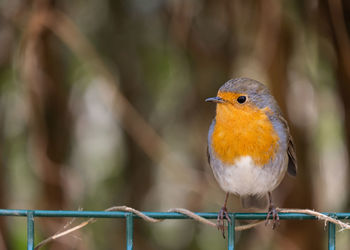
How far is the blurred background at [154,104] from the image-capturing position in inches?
123

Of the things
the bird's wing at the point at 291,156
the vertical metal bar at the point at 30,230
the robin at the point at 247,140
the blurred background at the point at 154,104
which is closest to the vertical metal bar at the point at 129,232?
the vertical metal bar at the point at 30,230

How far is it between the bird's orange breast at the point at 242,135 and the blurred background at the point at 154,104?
357 millimetres

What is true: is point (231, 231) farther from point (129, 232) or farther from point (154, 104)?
point (154, 104)

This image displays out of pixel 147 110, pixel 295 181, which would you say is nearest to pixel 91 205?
pixel 147 110

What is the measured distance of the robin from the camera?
2725 mm

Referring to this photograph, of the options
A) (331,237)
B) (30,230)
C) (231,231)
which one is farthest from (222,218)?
(30,230)

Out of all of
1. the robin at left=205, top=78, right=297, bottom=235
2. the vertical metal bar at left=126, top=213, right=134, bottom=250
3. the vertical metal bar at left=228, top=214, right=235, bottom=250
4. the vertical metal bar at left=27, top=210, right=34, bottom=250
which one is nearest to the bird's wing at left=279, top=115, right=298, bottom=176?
the robin at left=205, top=78, right=297, bottom=235

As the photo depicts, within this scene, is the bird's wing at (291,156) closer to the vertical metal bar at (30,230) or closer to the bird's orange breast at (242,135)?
the bird's orange breast at (242,135)

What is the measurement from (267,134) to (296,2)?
881 millimetres

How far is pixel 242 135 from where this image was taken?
2.71m

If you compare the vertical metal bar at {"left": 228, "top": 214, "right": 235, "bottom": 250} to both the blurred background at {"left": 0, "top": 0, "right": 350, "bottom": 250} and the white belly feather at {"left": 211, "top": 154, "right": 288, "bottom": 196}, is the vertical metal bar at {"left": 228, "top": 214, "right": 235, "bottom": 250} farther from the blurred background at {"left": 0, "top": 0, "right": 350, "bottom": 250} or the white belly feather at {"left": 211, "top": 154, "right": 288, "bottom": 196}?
the blurred background at {"left": 0, "top": 0, "right": 350, "bottom": 250}

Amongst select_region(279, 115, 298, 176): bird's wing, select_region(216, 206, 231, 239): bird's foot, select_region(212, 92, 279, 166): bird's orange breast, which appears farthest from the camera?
select_region(279, 115, 298, 176): bird's wing

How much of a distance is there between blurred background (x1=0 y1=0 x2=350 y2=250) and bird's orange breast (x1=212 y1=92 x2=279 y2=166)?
36 centimetres

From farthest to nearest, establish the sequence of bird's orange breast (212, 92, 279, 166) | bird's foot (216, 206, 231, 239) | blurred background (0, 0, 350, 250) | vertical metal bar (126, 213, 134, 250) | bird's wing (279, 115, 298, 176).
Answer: blurred background (0, 0, 350, 250) < bird's wing (279, 115, 298, 176) < bird's orange breast (212, 92, 279, 166) < bird's foot (216, 206, 231, 239) < vertical metal bar (126, 213, 134, 250)
